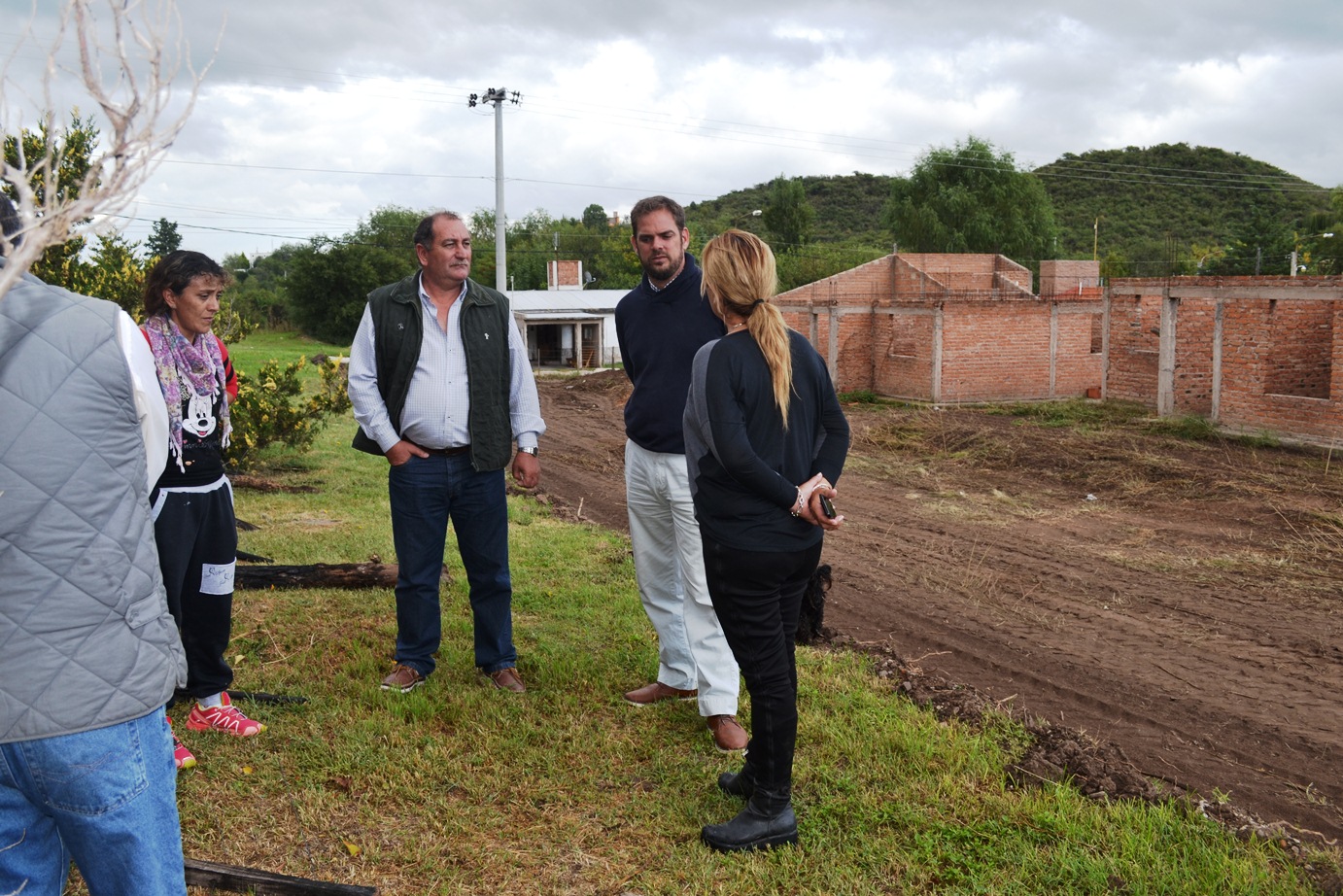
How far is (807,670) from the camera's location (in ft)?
16.7

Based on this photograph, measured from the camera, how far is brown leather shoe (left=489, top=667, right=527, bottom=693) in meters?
4.65

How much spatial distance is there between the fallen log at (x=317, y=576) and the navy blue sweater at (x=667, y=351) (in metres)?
2.77

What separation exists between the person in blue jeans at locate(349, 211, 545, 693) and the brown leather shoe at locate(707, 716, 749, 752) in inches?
40.4

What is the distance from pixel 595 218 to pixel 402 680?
3710 inches

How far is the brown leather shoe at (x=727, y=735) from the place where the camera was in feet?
13.3

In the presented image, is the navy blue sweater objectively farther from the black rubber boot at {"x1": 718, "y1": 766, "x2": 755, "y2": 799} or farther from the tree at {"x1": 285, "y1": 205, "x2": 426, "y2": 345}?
the tree at {"x1": 285, "y1": 205, "x2": 426, "y2": 345}

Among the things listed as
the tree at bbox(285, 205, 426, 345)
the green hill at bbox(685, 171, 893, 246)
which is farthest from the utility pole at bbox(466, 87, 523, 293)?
the green hill at bbox(685, 171, 893, 246)

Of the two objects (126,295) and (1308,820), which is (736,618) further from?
(126,295)

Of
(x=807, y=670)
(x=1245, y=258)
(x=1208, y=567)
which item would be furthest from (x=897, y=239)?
(x=807, y=670)

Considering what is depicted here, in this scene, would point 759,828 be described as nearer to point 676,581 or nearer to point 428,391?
point 676,581

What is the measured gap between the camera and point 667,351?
4375 mm

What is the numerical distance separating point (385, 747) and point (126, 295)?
23.8 feet

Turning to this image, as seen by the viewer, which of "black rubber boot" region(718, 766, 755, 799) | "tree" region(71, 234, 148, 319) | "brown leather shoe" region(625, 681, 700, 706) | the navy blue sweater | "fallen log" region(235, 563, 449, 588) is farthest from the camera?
"tree" region(71, 234, 148, 319)

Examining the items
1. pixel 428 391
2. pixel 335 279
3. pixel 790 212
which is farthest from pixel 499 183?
pixel 790 212
